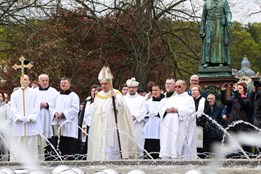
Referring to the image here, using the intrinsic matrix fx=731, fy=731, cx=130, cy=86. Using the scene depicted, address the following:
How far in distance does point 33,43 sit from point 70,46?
193cm

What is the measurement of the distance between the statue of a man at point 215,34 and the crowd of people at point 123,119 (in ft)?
13.5

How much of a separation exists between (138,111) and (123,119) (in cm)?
142

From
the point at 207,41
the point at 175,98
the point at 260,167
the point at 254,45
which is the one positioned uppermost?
the point at 254,45

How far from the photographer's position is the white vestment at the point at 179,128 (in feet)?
43.2

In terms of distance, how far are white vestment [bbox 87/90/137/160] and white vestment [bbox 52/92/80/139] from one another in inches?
40.2

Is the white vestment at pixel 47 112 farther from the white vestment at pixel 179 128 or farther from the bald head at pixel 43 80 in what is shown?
the white vestment at pixel 179 128

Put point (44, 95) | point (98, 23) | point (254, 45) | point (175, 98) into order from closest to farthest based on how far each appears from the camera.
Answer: point (175, 98) → point (44, 95) → point (98, 23) → point (254, 45)

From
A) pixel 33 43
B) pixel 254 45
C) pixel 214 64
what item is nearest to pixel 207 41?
pixel 214 64

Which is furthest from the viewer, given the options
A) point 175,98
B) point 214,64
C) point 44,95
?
point 214,64

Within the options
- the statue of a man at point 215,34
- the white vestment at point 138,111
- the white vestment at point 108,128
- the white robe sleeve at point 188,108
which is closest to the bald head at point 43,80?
the white vestment at point 108,128

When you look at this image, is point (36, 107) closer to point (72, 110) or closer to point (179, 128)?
point (72, 110)

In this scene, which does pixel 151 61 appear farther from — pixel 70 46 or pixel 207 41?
pixel 207 41

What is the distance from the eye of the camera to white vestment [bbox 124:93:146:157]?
48.7 feet

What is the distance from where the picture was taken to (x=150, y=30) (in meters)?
25.5
